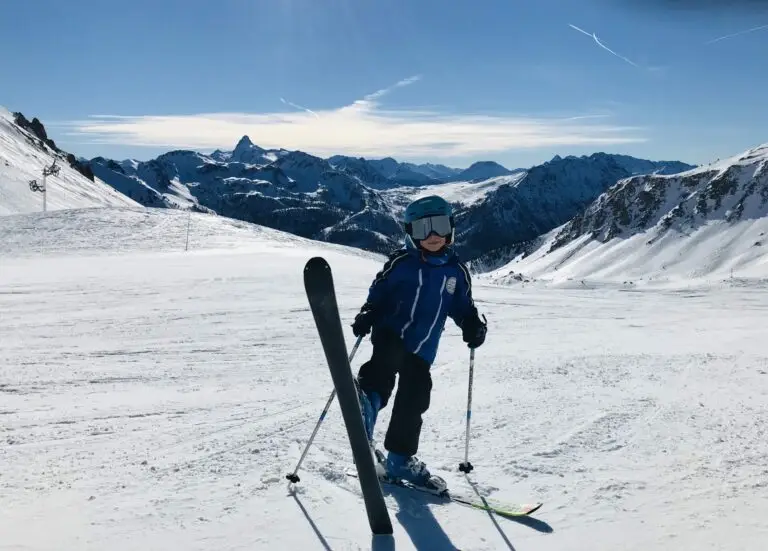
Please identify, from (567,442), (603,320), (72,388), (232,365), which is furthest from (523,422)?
(603,320)

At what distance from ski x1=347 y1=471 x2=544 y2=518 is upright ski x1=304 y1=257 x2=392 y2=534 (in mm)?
695

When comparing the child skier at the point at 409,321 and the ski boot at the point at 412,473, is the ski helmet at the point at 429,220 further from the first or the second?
the ski boot at the point at 412,473

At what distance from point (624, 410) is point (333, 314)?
4083 millimetres

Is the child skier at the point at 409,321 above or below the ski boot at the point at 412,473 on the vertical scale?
above

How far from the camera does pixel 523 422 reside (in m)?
5.69

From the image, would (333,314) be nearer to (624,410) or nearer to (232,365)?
(624,410)

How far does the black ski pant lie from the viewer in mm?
4387

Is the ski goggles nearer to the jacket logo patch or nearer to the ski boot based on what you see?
the jacket logo patch

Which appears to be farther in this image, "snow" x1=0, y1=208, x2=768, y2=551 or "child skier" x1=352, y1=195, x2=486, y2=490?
"child skier" x1=352, y1=195, x2=486, y2=490

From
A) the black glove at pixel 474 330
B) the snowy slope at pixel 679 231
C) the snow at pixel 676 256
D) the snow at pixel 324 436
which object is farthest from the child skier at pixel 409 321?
the snow at pixel 676 256

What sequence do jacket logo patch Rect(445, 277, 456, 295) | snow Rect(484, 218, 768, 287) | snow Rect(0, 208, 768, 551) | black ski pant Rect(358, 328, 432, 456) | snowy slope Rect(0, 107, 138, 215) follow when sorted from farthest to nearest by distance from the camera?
snowy slope Rect(0, 107, 138, 215) < snow Rect(484, 218, 768, 287) < jacket logo patch Rect(445, 277, 456, 295) < black ski pant Rect(358, 328, 432, 456) < snow Rect(0, 208, 768, 551)

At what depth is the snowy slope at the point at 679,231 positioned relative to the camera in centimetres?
7375

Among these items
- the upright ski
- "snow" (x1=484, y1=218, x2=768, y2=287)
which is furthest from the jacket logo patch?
"snow" (x1=484, y1=218, x2=768, y2=287)

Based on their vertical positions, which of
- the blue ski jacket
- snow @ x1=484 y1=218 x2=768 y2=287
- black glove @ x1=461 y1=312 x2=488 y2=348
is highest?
the blue ski jacket
